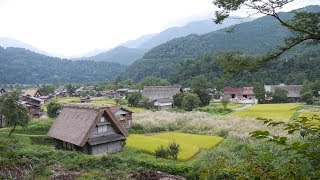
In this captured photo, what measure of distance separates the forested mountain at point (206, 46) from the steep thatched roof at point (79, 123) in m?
94.0

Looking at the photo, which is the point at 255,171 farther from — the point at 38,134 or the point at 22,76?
the point at 22,76

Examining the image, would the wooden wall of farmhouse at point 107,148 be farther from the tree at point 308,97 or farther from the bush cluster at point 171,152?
the tree at point 308,97

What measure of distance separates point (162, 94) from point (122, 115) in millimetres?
27158

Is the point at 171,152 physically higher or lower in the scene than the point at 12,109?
lower

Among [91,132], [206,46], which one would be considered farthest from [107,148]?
[206,46]

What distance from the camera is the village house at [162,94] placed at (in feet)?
183

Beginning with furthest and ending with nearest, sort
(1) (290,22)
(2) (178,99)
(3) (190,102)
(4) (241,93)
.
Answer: (4) (241,93), (2) (178,99), (3) (190,102), (1) (290,22)

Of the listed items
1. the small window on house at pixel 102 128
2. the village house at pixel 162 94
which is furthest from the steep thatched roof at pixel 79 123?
the village house at pixel 162 94

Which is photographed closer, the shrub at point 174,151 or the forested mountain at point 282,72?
the shrub at point 174,151

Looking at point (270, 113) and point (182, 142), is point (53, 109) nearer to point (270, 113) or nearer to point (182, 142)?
point (182, 142)

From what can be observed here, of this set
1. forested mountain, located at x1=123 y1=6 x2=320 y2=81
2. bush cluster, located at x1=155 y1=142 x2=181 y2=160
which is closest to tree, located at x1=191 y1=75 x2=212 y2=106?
bush cluster, located at x1=155 y1=142 x2=181 y2=160

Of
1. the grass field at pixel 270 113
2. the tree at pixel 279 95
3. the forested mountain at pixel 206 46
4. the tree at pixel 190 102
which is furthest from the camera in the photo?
the forested mountain at pixel 206 46

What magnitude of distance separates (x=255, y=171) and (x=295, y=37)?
7.45 m

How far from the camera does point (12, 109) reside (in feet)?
85.1
